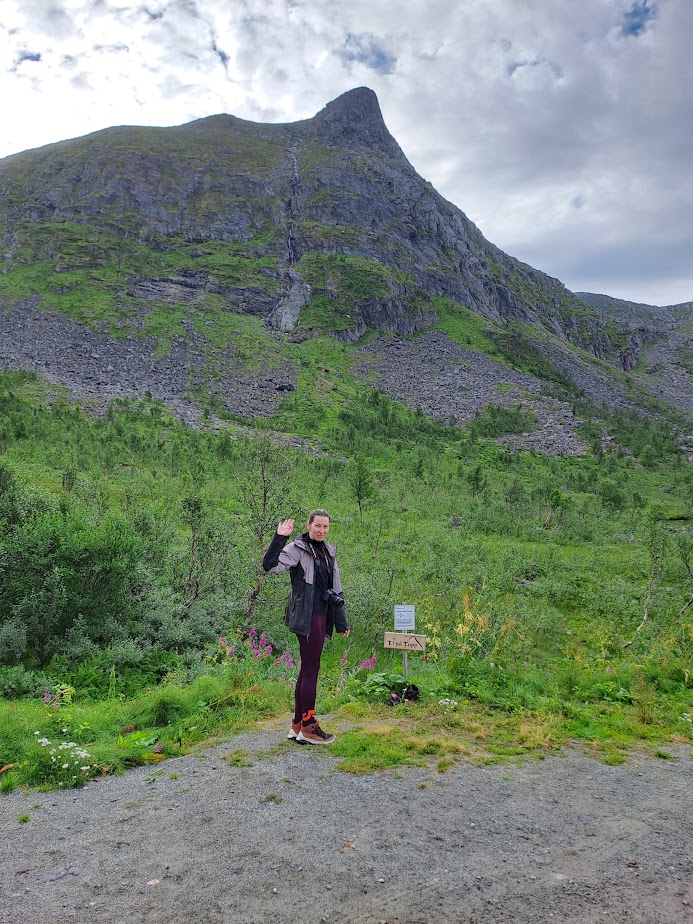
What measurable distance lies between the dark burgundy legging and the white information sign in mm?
1920

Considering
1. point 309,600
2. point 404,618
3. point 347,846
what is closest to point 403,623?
point 404,618

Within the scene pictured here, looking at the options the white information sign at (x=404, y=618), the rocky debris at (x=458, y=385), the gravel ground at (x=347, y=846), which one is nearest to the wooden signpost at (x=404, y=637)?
the white information sign at (x=404, y=618)

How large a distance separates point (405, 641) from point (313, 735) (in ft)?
6.44

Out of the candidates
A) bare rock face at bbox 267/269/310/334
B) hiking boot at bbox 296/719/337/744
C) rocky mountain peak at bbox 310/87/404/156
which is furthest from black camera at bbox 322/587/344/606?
rocky mountain peak at bbox 310/87/404/156

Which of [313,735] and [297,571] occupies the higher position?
[297,571]

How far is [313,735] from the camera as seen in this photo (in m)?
5.23

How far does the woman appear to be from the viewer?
5.01 meters

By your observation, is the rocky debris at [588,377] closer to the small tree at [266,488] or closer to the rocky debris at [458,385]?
the rocky debris at [458,385]

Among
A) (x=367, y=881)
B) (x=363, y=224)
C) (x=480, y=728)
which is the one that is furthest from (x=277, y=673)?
(x=363, y=224)

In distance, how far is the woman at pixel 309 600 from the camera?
501cm

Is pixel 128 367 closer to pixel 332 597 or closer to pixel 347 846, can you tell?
pixel 332 597

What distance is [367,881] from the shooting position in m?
3.15

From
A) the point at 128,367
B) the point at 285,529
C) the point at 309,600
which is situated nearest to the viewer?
the point at 285,529

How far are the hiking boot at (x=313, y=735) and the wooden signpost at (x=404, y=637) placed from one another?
1609 mm
